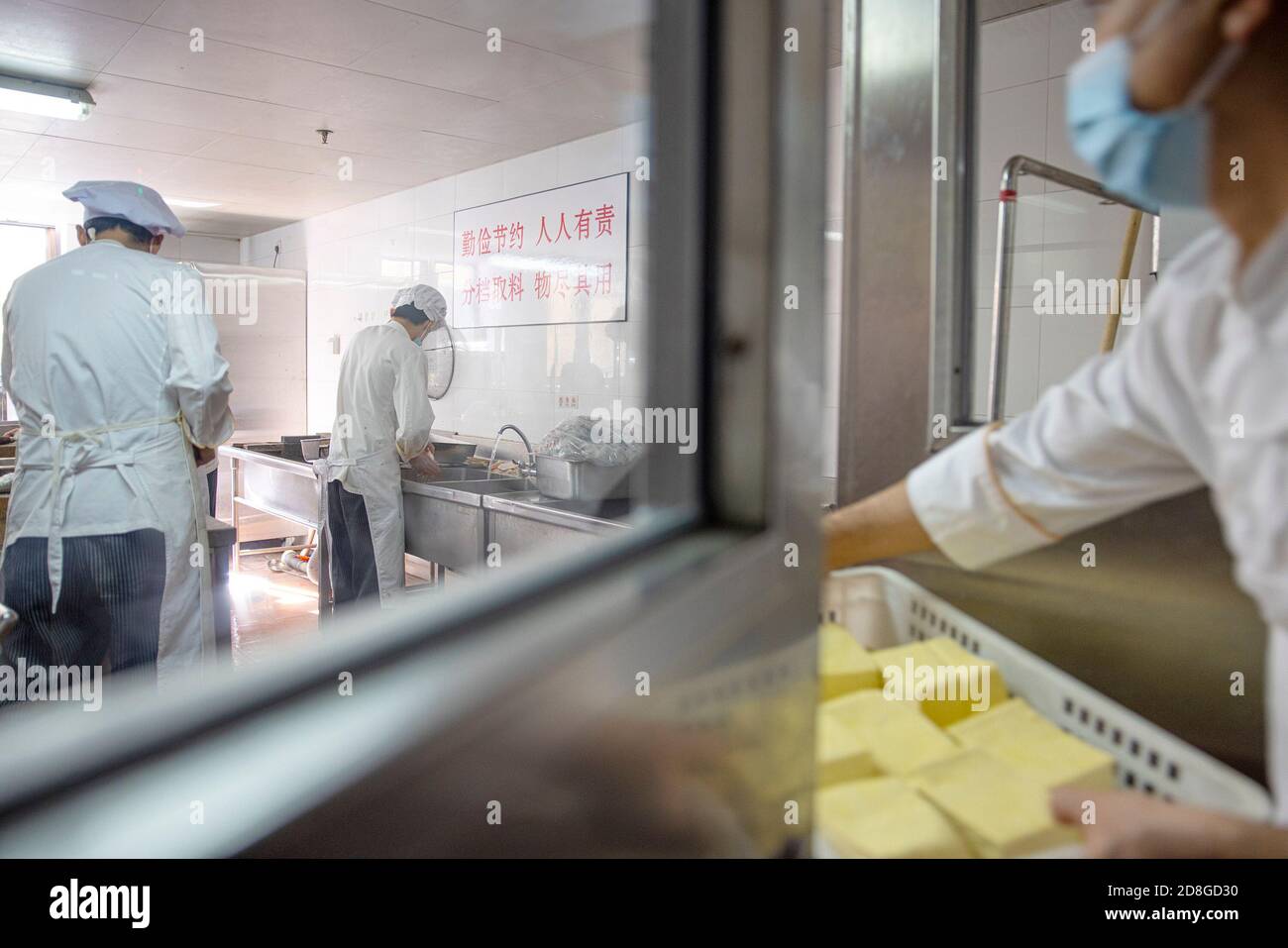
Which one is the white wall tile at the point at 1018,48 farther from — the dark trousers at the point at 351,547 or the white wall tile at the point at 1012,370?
the dark trousers at the point at 351,547

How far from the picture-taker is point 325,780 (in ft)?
0.81

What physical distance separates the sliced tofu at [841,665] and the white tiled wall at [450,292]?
1.92 m

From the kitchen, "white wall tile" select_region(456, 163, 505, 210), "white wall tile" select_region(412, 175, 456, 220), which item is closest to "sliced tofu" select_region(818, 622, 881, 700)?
the kitchen

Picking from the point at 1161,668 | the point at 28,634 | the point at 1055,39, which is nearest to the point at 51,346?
the point at 28,634

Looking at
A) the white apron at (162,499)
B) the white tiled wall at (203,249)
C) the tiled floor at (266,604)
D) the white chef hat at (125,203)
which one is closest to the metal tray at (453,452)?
the tiled floor at (266,604)

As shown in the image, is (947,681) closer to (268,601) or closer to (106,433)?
(106,433)

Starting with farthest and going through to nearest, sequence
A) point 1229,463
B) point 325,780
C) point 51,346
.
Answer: point 51,346 → point 1229,463 → point 325,780

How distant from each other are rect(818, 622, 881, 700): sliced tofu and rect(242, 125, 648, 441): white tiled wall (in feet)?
6.29

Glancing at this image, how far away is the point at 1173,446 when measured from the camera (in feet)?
1.71

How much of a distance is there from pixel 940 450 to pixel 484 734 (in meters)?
0.51

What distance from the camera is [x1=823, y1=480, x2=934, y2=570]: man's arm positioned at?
69cm

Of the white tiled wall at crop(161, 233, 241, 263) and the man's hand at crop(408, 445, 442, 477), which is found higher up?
the white tiled wall at crop(161, 233, 241, 263)

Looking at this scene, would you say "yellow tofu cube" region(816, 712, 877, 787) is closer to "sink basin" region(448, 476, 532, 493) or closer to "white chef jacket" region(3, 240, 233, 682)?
"white chef jacket" region(3, 240, 233, 682)
